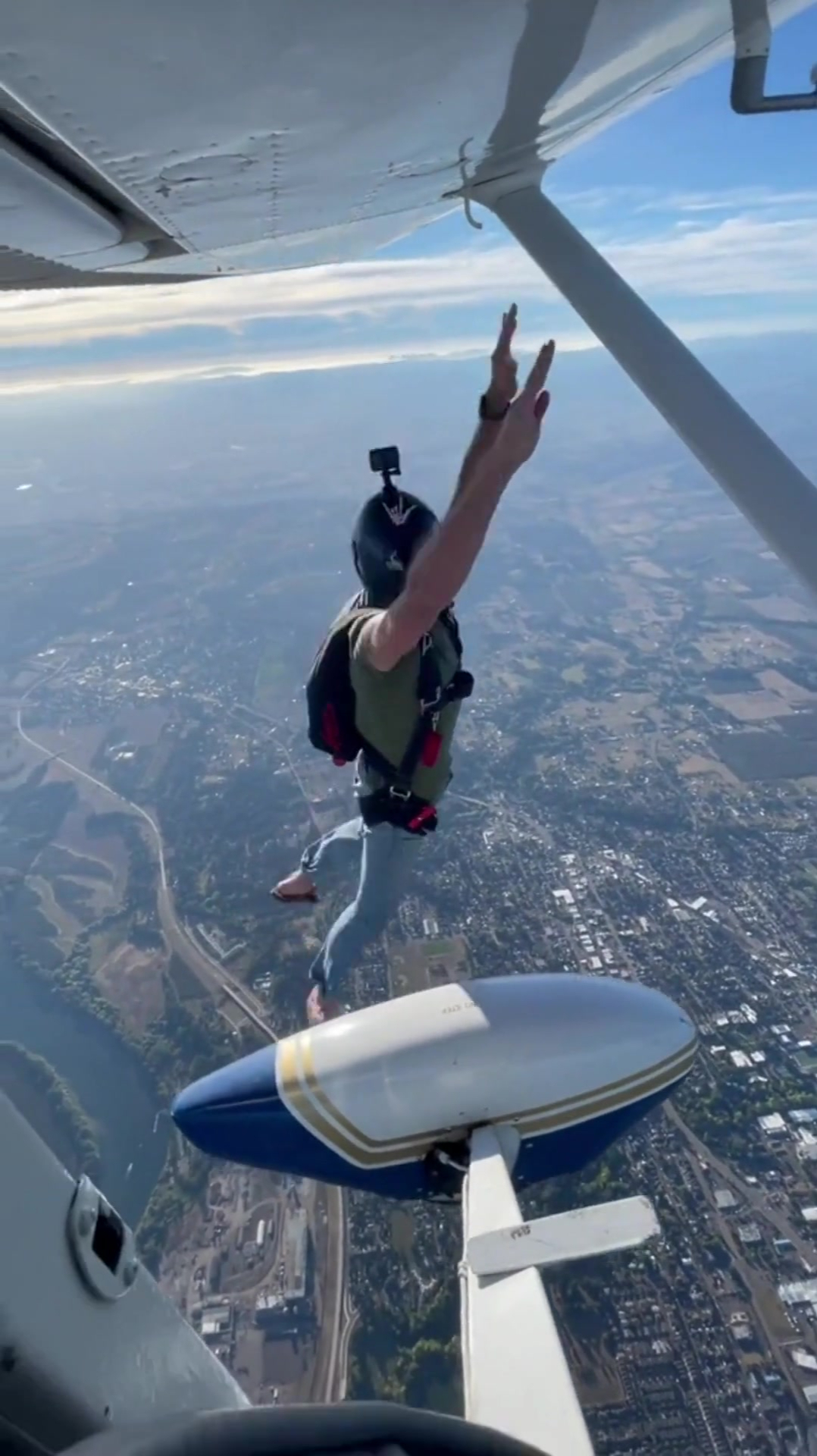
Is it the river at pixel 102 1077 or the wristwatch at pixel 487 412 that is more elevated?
the wristwatch at pixel 487 412

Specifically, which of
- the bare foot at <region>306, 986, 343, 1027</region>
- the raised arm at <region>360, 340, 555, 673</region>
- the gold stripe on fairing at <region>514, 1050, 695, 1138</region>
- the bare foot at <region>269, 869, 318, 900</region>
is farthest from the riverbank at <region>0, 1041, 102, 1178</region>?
the raised arm at <region>360, 340, 555, 673</region>

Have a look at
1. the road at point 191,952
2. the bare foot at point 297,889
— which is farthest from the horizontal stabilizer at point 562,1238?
the road at point 191,952

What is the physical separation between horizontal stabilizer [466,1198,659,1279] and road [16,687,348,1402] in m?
7.76

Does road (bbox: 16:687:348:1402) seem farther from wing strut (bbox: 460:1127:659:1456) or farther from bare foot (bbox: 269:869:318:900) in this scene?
wing strut (bbox: 460:1127:659:1456)

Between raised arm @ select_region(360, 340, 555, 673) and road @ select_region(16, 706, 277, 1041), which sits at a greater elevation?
raised arm @ select_region(360, 340, 555, 673)

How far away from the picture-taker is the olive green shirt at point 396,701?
2.91 metres

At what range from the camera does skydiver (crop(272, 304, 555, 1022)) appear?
1916mm

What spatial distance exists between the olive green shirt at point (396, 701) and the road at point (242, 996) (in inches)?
329

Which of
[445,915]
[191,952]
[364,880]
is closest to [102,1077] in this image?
[191,952]

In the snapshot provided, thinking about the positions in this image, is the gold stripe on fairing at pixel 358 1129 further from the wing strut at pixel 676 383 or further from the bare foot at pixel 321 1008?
the wing strut at pixel 676 383

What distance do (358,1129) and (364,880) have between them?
0.92 m

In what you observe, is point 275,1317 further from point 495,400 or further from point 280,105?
point 280,105

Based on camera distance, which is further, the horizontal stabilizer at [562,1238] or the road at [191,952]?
the road at [191,952]

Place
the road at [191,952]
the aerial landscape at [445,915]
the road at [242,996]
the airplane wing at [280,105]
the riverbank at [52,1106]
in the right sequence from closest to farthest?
the airplane wing at [280,105]
the road at [242,996]
the aerial landscape at [445,915]
the riverbank at [52,1106]
the road at [191,952]
